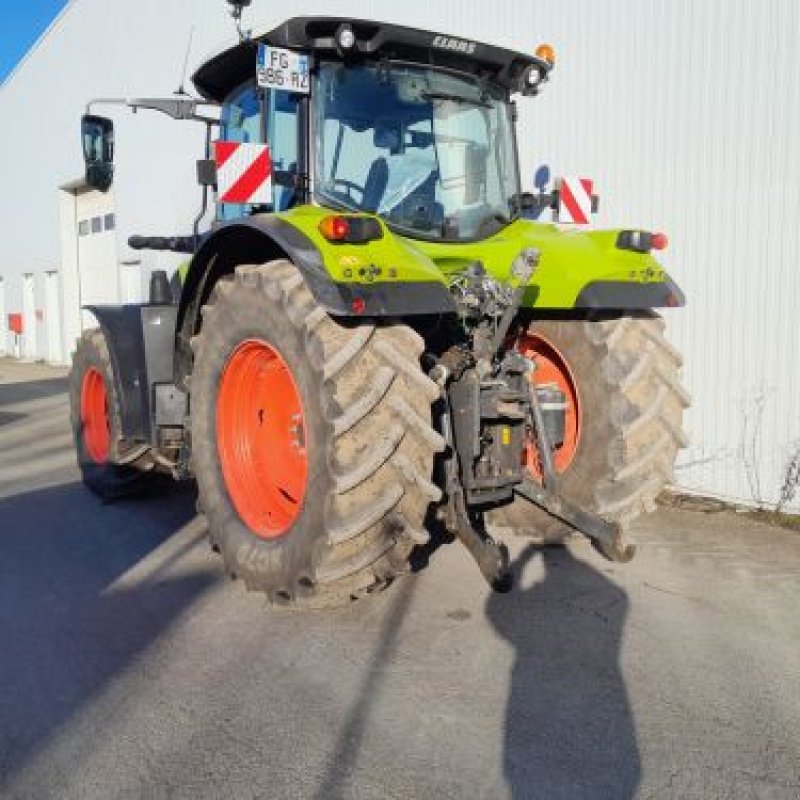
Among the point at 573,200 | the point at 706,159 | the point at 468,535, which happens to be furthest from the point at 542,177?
the point at 468,535

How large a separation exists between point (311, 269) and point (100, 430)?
11.0 ft

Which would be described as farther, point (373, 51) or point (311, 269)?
point (373, 51)

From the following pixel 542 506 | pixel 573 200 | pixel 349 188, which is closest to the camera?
pixel 542 506

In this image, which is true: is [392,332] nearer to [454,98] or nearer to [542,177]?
[454,98]

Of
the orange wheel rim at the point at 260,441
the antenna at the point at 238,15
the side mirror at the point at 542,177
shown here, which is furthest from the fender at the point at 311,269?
the side mirror at the point at 542,177

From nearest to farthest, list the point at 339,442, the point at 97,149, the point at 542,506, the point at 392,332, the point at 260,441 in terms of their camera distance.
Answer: the point at 339,442 < the point at 392,332 < the point at 542,506 < the point at 260,441 < the point at 97,149

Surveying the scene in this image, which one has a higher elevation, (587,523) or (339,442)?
(339,442)

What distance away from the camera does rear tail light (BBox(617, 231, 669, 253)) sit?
3.99 metres

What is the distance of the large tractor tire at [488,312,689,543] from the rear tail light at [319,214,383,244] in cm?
135

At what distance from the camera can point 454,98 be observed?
4227 mm

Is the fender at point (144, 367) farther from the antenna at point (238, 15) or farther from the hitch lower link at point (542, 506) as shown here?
the hitch lower link at point (542, 506)

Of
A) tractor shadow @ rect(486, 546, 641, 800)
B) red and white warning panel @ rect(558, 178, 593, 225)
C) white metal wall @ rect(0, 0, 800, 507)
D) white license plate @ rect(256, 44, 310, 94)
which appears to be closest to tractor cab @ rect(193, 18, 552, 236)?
white license plate @ rect(256, 44, 310, 94)

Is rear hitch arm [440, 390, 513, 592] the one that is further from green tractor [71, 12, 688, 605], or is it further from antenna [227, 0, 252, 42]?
antenna [227, 0, 252, 42]

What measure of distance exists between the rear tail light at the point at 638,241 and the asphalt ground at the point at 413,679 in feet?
5.16
